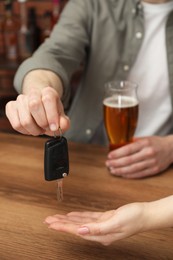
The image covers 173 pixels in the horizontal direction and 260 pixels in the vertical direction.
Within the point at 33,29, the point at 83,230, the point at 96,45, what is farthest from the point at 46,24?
the point at 83,230

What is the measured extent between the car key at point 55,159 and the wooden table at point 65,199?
0.10 metres

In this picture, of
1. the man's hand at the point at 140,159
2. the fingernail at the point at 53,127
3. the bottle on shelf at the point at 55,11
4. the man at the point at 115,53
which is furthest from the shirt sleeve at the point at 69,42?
the bottle on shelf at the point at 55,11

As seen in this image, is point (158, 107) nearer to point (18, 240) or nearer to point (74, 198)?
point (74, 198)

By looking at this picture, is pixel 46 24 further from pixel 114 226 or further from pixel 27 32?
pixel 114 226

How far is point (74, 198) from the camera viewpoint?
0.80m

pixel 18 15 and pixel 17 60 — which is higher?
pixel 18 15

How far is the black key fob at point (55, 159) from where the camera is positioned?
658 millimetres

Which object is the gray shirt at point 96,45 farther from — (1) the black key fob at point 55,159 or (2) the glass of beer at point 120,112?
(1) the black key fob at point 55,159

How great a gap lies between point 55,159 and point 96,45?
750 millimetres

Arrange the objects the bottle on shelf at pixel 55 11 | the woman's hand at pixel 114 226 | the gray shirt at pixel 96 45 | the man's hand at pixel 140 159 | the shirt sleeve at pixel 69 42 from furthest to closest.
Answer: the bottle on shelf at pixel 55 11 < the gray shirt at pixel 96 45 < the shirt sleeve at pixel 69 42 < the man's hand at pixel 140 159 < the woman's hand at pixel 114 226

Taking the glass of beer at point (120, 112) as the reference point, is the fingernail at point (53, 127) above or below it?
above

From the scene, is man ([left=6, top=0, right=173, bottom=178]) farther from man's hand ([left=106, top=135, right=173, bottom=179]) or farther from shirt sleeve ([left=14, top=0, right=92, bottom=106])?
man's hand ([left=106, top=135, right=173, bottom=179])

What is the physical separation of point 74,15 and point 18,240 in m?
0.84

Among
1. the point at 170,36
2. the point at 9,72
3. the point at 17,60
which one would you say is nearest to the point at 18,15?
the point at 17,60
